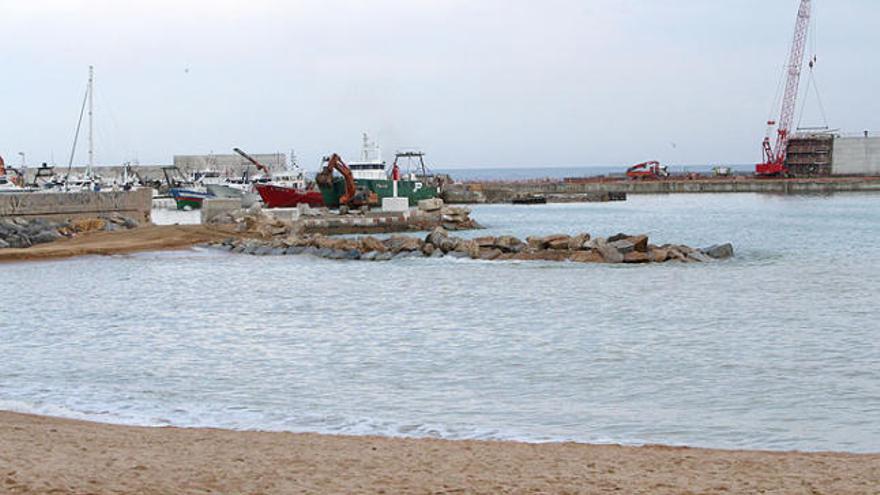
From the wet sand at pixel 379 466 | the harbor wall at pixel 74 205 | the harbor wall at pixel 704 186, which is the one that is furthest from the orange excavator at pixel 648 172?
the wet sand at pixel 379 466

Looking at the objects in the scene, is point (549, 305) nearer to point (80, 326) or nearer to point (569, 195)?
point (80, 326)

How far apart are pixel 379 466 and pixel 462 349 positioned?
795 cm

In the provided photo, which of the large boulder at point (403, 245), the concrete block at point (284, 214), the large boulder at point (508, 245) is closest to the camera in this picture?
the large boulder at point (508, 245)

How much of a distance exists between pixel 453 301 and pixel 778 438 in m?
12.8

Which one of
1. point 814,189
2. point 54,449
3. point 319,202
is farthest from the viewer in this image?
point 814,189

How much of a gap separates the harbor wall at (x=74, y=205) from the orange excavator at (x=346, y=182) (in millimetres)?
11337

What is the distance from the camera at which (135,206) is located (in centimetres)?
Result: 4575

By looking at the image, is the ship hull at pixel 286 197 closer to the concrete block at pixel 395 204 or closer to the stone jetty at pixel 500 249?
the concrete block at pixel 395 204

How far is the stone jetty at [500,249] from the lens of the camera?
32.1 meters

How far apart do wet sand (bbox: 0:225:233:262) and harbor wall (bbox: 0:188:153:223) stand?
3.11m

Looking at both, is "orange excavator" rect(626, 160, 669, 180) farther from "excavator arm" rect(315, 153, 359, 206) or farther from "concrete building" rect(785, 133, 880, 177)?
"excavator arm" rect(315, 153, 359, 206)

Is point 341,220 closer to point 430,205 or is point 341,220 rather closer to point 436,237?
point 430,205

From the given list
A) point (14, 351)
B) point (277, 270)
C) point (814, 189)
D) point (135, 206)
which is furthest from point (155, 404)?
point (814, 189)

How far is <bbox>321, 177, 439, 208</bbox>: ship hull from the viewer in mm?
58562
